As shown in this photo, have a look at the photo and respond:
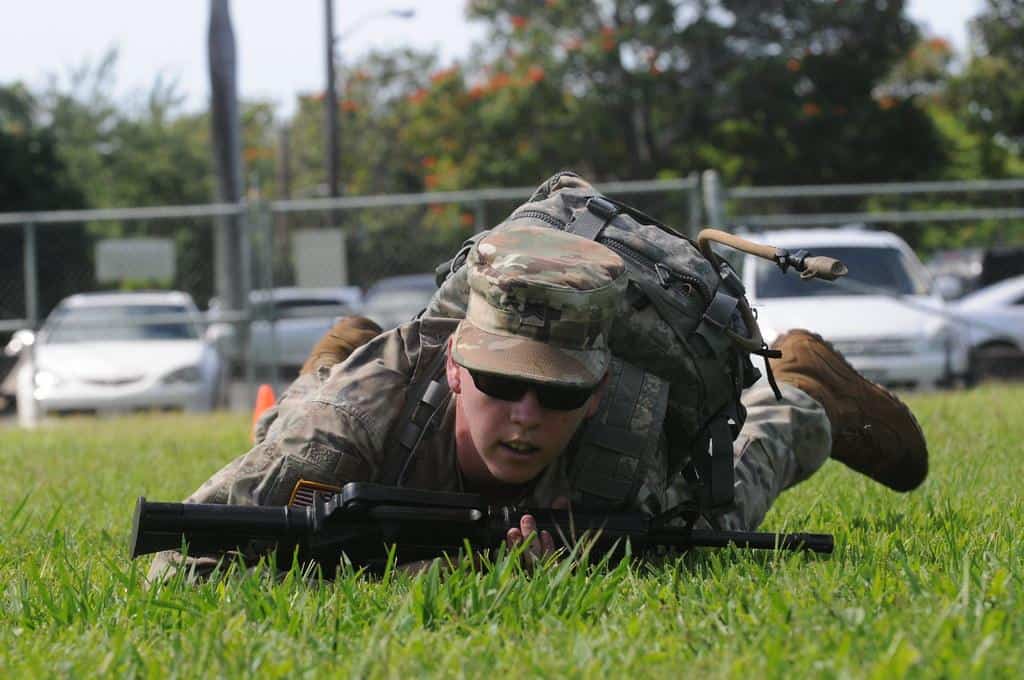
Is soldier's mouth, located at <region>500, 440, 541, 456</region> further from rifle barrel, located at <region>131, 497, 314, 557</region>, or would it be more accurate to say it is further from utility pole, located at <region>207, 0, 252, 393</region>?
utility pole, located at <region>207, 0, 252, 393</region>

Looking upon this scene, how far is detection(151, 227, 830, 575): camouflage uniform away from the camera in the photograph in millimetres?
3164

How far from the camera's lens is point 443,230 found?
14.9 metres

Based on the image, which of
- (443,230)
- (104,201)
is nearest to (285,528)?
(443,230)

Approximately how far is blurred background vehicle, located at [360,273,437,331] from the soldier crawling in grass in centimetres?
863

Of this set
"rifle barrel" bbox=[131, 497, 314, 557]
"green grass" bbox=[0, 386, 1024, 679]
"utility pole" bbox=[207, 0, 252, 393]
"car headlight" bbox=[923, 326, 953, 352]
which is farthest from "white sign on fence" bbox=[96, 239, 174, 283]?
"rifle barrel" bbox=[131, 497, 314, 557]

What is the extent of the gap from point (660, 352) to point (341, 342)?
48.4 inches

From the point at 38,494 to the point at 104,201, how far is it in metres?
35.6

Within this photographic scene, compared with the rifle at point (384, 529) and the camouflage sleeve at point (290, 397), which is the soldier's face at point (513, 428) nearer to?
the rifle at point (384, 529)

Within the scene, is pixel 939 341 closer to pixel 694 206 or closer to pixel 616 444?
pixel 694 206

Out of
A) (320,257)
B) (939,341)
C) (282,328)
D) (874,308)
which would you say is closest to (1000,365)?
(939,341)

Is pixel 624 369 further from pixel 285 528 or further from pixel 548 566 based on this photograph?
pixel 285 528

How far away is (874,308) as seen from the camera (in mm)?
11297

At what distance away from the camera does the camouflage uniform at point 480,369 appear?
3164 mm

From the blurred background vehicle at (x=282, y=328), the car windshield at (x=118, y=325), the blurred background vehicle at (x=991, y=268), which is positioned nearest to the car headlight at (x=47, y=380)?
the car windshield at (x=118, y=325)
